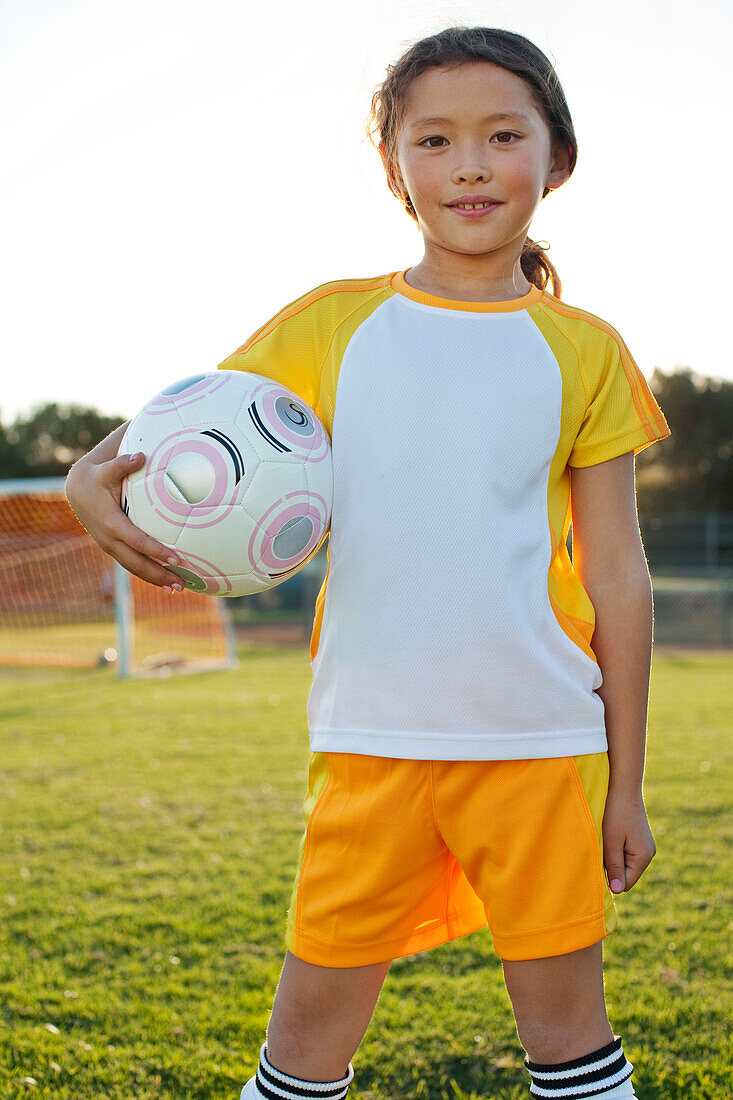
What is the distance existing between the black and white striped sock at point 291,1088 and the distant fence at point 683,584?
13.7 metres

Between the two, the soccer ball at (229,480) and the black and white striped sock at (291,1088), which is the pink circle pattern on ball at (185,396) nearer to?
the soccer ball at (229,480)

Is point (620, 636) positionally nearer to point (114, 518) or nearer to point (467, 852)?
point (467, 852)

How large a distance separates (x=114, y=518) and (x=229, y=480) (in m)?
0.19

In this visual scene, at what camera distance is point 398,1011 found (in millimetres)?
2691

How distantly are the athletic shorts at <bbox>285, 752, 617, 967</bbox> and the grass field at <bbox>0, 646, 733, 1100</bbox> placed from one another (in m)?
0.99

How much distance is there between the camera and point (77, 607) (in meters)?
15.8

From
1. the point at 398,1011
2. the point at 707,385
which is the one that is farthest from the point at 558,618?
the point at 707,385

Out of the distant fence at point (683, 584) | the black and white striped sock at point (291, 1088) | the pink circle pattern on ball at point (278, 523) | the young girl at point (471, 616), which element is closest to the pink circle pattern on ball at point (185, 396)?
the young girl at point (471, 616)

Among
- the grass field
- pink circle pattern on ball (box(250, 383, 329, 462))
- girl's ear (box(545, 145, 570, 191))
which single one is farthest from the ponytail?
the grass field

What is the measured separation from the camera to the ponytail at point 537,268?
6.25 ft

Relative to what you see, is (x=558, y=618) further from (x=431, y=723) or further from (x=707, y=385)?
(x=707, y=385)

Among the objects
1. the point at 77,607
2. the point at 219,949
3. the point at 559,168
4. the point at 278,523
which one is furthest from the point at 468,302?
the point at 77,607

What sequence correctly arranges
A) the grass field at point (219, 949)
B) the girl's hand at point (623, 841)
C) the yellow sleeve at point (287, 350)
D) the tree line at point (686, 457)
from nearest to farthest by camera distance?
the girl's hand at point (623, 841) → the yellow sleeve at point (287, 350) → the grass field at point (219, 949) → the tree line at point (686, 457)

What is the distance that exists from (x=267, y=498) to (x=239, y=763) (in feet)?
15.5
